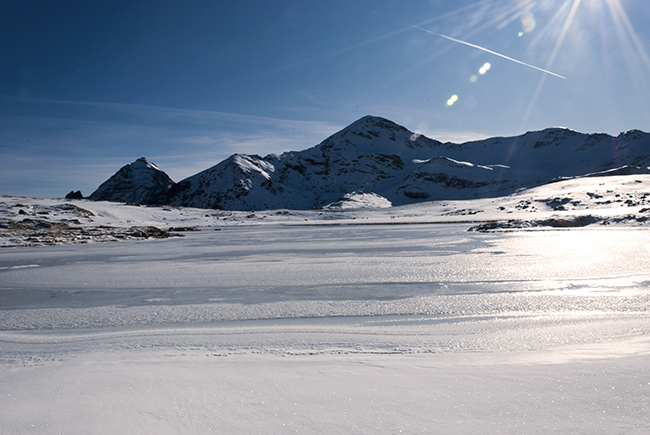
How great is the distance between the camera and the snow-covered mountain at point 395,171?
12500 centimetres

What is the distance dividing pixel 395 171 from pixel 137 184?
134870mm

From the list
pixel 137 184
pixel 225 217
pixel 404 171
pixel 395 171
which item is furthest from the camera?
pixel 137 184

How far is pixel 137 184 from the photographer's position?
17688 cm

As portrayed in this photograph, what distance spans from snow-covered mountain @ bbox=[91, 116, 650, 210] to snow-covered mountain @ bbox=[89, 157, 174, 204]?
2.31 ft

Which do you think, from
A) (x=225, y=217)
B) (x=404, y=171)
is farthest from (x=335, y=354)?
(x=404, y=171)

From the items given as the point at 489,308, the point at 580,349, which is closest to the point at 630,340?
the point at 580,349

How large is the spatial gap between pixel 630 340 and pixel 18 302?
8.61m

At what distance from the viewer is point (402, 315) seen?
453 centimetres

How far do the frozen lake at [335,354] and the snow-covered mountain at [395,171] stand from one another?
10824 centimetres

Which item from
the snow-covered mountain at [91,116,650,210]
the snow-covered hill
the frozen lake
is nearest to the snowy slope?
the snow-covered mountain at [91,116,650,210]

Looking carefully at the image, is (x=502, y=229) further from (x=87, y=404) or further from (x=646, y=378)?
(x=87, y=404)

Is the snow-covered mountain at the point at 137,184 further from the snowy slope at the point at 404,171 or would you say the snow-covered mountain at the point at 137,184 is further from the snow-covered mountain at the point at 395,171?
the snowy slope at the point at 404,171

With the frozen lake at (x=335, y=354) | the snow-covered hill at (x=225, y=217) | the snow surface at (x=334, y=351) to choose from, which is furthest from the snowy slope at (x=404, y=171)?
the frozen lake at (x=335, y=354)

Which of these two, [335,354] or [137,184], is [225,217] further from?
[137,184]
